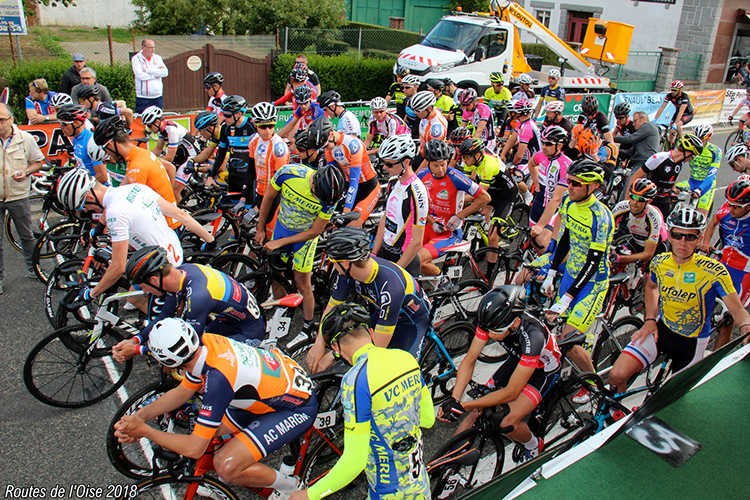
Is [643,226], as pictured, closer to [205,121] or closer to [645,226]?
[645,226]

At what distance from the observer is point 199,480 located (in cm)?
352

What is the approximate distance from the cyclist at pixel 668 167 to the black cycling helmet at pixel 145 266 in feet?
22.4

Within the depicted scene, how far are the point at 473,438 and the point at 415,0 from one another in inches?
1427

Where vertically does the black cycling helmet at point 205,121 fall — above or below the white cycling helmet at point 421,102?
below

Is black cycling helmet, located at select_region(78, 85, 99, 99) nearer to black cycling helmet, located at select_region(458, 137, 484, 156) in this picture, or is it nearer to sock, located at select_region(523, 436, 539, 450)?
black cycling helmet, located at select_region(458, 137, 484, 156)

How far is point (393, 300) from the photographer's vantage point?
4.10 meters

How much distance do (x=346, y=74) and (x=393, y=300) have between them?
17160 millimetres

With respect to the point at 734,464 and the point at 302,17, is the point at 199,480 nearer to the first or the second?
the point at 734,464

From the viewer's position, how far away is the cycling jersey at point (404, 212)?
5.50 meters

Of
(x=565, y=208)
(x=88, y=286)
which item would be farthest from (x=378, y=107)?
→ (x=88, y=286)

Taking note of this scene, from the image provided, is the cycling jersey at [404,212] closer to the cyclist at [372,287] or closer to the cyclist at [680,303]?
the cyclist at [372,287]

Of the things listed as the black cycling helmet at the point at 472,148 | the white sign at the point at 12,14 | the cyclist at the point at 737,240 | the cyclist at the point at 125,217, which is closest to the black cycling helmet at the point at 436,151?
the black cycling helmet at the point at 472,148

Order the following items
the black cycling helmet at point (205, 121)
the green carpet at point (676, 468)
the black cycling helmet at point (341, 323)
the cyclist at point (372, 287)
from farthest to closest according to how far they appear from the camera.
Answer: the black cycling helmet at point (205, 121), the cyclist at point (372, 287), the black cycling helmet at point (341, 323), the green carpet at point (676, 468)

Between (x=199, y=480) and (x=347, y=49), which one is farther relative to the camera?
(x=347, y=49)
